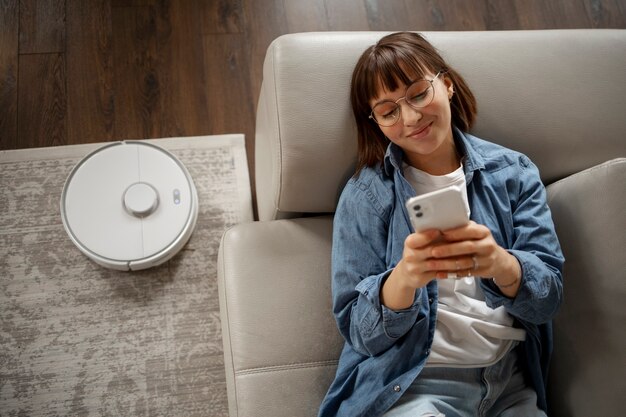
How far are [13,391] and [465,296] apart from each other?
4.22 ft

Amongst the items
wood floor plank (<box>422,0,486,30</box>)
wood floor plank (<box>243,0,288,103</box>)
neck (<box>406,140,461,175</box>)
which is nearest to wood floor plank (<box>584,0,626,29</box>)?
wood floor plank (<box>422,0,486,30</box>)

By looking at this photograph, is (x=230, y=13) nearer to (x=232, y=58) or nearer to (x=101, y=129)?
(x=232, y=58)

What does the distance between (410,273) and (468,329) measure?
0.29 meters

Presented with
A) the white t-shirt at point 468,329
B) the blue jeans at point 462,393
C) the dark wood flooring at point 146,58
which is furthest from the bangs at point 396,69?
the dark wood flooring at point 146,58

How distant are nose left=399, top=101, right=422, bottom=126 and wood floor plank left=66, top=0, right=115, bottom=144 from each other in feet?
3.82

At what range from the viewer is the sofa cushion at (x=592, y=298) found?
111 cm

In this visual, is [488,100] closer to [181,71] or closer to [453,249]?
[453,249]

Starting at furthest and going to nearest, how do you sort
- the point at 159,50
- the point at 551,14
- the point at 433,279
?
the point at 551,14 < the point at 159,50 < the point at 433,279

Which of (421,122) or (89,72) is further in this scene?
(89,72)

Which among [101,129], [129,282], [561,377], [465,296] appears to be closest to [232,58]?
[101,129]

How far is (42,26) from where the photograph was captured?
1972mm

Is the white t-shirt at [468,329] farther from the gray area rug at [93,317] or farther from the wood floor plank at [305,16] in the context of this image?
the wood floor plank at [305,16]

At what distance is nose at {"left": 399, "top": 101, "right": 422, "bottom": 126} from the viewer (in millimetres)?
1086

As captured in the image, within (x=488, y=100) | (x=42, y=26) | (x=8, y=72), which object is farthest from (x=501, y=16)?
(x=8, y=72)
